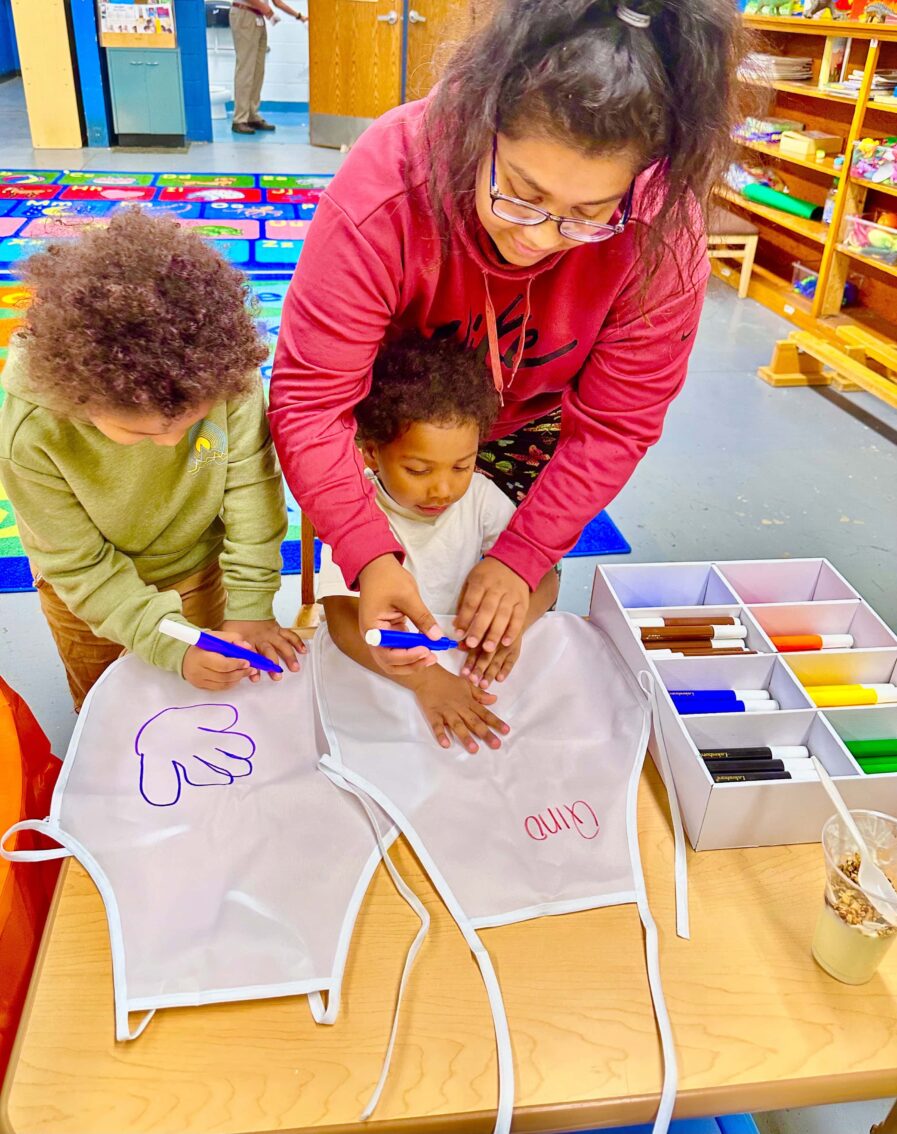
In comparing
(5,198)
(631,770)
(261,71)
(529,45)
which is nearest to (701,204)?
(529,45)

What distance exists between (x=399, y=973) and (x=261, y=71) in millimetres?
7057

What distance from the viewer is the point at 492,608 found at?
1.06 m

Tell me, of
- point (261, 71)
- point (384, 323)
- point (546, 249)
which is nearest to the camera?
point (546, 249)

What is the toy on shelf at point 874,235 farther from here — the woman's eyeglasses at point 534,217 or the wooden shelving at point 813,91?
the woman's eyeglasses at point 534,217

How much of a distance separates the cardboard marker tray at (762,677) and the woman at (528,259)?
154 millimetres

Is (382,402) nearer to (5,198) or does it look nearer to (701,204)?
(701,204)

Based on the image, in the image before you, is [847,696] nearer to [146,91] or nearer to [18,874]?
[18,874]

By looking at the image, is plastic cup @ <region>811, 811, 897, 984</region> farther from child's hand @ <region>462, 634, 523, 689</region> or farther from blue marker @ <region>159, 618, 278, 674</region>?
blue marker @ <region>159, 618, 278, 674</region>

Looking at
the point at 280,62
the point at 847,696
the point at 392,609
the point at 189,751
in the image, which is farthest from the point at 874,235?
the point at 280,62

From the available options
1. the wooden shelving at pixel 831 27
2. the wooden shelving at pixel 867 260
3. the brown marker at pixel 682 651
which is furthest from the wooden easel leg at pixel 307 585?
the wooden shelving at pixel 867 260

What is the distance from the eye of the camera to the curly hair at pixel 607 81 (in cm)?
74

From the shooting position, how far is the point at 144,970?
0.72 metres

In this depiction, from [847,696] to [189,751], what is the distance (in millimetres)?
727

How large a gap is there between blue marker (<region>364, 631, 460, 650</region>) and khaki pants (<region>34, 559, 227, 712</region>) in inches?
16.7
